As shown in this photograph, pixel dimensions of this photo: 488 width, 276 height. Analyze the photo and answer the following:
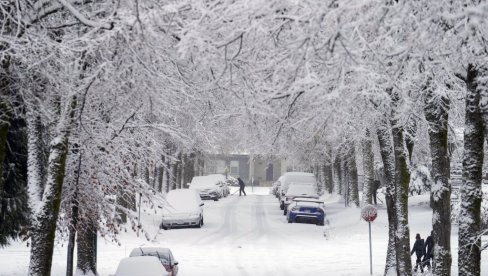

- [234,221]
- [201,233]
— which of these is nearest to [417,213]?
[234,221]

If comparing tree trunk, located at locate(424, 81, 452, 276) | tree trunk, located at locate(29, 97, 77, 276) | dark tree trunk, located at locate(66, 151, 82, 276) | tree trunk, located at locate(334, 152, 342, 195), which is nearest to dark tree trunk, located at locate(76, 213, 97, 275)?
dark tree trunk, located at locate(66, 151, 82, 276)

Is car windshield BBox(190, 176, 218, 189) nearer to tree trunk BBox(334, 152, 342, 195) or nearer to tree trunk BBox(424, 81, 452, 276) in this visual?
tree trunk BBox(334, 152, 342, 195)

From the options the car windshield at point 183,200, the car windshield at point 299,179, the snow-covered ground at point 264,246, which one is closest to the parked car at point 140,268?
the snow-covered ground at point 264,246

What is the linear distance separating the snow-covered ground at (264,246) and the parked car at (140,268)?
210cm

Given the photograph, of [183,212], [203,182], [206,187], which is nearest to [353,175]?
[183,212]

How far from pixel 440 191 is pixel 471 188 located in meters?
1.96

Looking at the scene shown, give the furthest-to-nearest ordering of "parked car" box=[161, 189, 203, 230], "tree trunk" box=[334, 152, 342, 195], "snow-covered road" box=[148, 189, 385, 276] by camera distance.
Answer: "tree trunk" box=[334, 152, 342, 195], "parked car" box=[161, 189, 203, 230], "snow-covered road" box=[148, 189, 385, 276]

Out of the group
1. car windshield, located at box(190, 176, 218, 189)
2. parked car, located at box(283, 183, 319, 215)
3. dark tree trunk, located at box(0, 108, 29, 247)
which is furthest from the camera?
car windshield, located at box(190, 176, 218, 189)

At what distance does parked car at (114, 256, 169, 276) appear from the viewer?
1408 centimetres

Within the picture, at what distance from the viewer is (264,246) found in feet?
82.6

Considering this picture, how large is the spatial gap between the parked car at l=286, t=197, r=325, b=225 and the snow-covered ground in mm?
410

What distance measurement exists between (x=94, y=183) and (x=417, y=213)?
75.4ft

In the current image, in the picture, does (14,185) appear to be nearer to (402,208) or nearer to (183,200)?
(402,208)

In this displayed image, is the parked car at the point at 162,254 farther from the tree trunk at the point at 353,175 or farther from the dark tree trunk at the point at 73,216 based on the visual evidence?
the tree trunk at the point at 353,175
